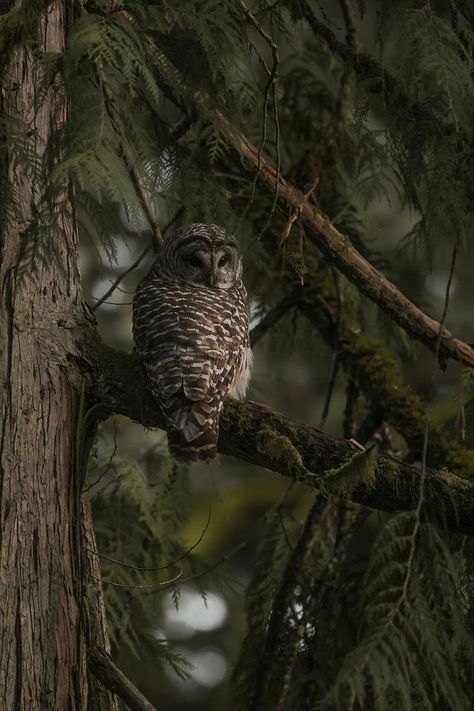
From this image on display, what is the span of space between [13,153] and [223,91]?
93 cm

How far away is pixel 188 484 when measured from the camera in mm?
5785

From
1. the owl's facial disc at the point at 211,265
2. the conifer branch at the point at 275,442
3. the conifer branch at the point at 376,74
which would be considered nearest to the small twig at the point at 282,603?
the conifer branch at the point at 275,442

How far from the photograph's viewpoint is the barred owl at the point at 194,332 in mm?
4180

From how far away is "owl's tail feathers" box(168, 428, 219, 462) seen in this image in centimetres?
410

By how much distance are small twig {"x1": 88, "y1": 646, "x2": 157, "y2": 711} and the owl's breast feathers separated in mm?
834

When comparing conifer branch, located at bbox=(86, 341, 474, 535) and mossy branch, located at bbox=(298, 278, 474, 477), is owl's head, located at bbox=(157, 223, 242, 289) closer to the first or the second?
mossy branch, located at bbox=(298, 278, 474, 477)

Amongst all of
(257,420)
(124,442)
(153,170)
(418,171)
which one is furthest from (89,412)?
(124,442)

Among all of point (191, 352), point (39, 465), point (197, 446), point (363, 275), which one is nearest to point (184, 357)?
point (191, 352)

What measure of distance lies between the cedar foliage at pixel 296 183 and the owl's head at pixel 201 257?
18cm

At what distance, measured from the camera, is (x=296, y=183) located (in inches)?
240

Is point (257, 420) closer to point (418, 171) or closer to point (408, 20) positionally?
point (418, 171)

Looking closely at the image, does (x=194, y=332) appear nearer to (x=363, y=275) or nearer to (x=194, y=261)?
(x=363, y=275)

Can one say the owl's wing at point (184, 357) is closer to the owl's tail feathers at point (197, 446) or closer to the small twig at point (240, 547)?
the owl's tail feathers at point (197, 446)

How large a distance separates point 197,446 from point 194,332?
2.20 ft
